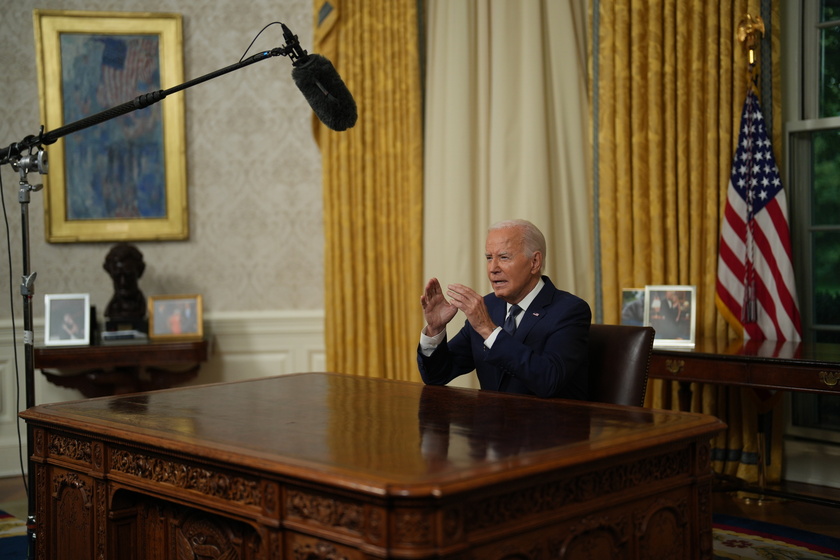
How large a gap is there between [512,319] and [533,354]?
36 centimetres

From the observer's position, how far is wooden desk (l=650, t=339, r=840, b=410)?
363 cm

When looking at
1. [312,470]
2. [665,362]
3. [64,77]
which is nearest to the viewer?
[312,470]

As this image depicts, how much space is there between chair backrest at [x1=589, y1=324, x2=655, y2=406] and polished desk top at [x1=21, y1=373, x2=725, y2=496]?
0.36 metres

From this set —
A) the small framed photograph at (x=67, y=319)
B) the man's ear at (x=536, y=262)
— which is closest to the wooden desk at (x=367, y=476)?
the man's ear at (x=536, y=262)

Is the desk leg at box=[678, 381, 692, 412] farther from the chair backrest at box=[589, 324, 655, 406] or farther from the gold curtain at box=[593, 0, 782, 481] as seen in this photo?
the chair backrest at box=[589, 324, 655, 406]

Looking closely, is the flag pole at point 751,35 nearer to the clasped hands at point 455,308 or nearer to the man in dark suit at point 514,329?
the man in dark suit at point 514,329

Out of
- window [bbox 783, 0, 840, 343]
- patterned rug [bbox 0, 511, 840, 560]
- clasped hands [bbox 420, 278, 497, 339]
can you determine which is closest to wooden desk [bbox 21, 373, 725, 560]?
Result: clasped hands [bbox 420, 278, 497, 339]

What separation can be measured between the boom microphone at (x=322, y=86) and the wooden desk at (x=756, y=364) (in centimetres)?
209

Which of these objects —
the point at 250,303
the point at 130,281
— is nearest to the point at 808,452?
the point at 250,303

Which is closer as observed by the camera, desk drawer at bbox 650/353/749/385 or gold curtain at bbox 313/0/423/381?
desk drawer at bbox 650/353/749/385

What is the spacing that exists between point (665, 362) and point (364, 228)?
2.31 m

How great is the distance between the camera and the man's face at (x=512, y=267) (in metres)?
3.12

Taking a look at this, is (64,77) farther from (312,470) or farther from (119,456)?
(312,470)

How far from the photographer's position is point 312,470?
1832 mm
